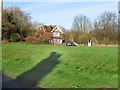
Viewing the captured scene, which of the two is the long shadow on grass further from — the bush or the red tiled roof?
the red tiled roof

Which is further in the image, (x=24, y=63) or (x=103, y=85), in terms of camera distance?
(x=24, y=63)

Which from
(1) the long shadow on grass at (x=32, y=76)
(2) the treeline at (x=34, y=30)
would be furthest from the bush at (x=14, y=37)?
(1) the long shadow on grass at (x=32, y=76)

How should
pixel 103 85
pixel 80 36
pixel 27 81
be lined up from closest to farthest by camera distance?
pixel 103 85 < pixel 27 81 < pixel 80 36

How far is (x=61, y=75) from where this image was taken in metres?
13.4

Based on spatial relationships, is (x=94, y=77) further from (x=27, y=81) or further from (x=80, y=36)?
(x=80, y=36)

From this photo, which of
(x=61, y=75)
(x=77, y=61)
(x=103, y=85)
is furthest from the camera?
(x=77, y=61)

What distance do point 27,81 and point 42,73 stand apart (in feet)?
5.84

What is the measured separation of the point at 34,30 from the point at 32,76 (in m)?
46.6

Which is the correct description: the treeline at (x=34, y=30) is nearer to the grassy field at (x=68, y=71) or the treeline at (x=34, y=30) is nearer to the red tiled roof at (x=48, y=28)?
the red tiled roof at (x=48, y=28)

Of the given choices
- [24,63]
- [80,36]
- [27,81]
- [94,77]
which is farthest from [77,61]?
[80,36]

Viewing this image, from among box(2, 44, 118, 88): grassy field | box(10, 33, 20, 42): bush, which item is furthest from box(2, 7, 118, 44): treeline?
box(2, 44, 118, 88): grassy field

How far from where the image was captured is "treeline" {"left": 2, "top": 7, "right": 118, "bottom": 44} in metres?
47.5

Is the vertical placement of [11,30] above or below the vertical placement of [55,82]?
above

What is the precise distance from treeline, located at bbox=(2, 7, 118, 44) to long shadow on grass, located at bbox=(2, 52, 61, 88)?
1141 inches
